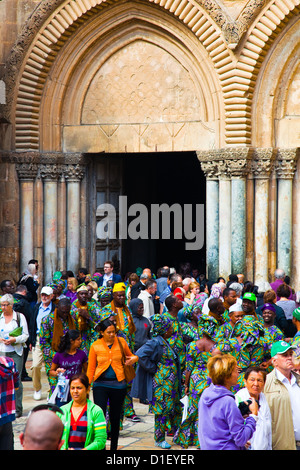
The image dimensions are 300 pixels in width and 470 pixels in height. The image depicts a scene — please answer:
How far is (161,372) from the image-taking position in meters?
8.39

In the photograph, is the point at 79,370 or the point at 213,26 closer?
the point at 79,370

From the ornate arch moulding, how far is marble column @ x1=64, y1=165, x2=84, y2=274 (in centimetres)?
120

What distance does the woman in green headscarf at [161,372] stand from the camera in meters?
8.33

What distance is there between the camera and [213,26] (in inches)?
606

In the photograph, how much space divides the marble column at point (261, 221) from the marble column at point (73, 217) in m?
3.95

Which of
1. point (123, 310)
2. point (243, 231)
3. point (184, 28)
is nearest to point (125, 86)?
point (184, 28)

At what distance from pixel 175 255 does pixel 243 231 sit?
779 centimetres

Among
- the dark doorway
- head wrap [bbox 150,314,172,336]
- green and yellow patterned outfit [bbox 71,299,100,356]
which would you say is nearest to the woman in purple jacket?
head wrap [bbox 150,314,172,336]

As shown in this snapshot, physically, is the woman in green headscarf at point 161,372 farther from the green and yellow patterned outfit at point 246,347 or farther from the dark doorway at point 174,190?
the dark doorway at point 174,190

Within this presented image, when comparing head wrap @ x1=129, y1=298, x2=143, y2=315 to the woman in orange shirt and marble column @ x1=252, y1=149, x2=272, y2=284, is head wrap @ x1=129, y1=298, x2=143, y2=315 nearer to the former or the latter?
the woman in orange shirt

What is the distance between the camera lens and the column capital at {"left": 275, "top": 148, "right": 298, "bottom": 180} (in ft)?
50.4

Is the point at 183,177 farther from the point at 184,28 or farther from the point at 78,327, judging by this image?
the point at 78,327

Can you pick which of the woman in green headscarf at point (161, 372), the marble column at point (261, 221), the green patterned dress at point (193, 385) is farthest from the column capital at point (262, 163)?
the green patterned dress at point (193, 385)

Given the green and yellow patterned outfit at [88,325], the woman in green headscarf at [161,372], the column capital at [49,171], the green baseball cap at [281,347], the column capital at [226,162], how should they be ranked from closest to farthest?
1. the green baseball cap at [281,347]
2. the woman in green headscarf at [161,372]
3. the green and yellow patterned outfit at [88,325]
4. the column capital at [226,162]
5. the column capital at [49,171]
